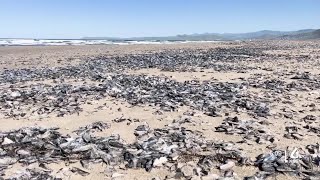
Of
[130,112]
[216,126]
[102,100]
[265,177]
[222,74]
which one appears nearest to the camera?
[265,177]

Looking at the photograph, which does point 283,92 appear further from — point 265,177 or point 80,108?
point 265,177

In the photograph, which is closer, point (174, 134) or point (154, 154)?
point (154, 154)

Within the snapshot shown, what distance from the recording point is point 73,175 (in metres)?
8.62

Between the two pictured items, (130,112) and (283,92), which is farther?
(283,92)

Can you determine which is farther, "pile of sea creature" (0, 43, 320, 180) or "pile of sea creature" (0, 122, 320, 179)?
"pile of sea creature" (0, 43, 320, 180)

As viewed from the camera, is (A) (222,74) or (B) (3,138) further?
(A) (222,74)

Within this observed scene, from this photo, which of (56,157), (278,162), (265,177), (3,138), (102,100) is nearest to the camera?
(265,177)

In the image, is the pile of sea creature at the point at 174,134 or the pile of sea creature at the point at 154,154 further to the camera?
the pile of sea creature at the point at 174,134

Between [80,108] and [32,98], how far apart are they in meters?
3.21

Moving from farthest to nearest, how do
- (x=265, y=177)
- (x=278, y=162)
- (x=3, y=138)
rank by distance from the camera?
1. (x=3, y=138)
2. (x=278, y=162)
3. (x=265, y=177)

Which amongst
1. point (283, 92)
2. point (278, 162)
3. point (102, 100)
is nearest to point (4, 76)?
point (102, 100)

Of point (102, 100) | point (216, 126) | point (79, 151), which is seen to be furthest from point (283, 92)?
point (79, 151)

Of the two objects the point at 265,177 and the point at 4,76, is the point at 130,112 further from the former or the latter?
the point at 4,76

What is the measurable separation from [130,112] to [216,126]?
3.70 metres
